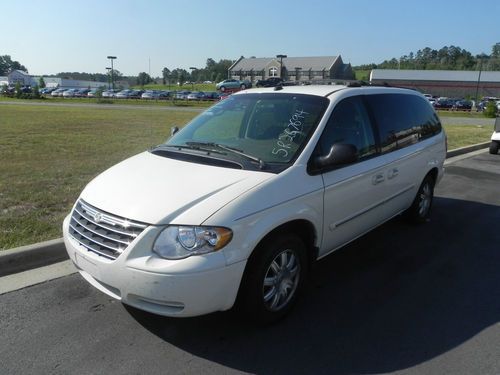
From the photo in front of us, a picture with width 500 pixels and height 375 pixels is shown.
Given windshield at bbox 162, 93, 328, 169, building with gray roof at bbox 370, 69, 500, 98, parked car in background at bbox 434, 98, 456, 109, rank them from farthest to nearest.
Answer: building with gray roof at bbox 370, 69, 500, 98
parked car in background at bbox 434, 98, 456, 109
windshield at bbox 162, 93, 328, 169

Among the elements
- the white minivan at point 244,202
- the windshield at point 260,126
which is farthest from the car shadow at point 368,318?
the windshield at point 260,126

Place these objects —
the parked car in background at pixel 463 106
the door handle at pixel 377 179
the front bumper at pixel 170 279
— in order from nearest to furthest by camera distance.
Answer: the front bumper at pixel 170 279 → the door handle at pixel 377 179 → the parked car in background at pixel 463 106

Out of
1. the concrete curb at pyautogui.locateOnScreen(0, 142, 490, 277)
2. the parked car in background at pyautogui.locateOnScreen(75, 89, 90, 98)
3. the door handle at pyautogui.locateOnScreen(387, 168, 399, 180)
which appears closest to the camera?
the concrete curb at pyautogui.locateOnScreen(0, 142, 490, 277)

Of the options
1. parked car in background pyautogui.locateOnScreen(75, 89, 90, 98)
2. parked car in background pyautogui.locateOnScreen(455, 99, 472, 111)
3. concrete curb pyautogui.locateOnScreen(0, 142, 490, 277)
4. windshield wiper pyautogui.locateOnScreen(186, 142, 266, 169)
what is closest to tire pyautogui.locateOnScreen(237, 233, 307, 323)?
windshield wiper pyautogui.locateOnScreen(186, 142, 266, 169)

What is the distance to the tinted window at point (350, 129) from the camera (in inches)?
155

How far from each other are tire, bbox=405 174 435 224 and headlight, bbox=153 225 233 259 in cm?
369

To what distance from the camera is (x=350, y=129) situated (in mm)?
4250

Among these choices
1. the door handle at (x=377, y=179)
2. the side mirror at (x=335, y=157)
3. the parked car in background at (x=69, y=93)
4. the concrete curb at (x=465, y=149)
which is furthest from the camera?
the parked car in background at (x=69, y=93)

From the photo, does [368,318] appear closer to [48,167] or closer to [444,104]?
[48,167]

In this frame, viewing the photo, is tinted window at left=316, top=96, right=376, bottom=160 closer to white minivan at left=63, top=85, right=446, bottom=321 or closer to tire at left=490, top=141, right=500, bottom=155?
white minivan at left=63, top=85, right=446, bottom=321

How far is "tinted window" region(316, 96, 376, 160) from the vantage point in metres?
3.93

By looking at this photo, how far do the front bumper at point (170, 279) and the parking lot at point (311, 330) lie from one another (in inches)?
14.7

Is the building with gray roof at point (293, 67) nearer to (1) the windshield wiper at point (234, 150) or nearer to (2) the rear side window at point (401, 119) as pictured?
(2) the rear side window at point (401, 119)

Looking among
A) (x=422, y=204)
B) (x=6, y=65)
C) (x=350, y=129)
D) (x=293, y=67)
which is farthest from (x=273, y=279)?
(x=6, y=65)
